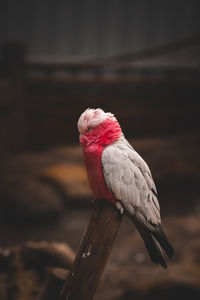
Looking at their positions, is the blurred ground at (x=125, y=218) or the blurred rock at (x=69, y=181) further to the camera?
the blurred rock at (x=69, y=181)

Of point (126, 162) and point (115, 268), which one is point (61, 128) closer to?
point (115, 268)

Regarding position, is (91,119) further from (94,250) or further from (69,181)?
(69,181)

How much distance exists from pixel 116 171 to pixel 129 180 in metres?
0.06

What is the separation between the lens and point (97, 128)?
1.12 m

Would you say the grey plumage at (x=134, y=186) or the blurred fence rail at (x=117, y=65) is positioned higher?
the blurred fence rail at (x=117, y=65)

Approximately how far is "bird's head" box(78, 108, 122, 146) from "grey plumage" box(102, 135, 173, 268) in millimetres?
33

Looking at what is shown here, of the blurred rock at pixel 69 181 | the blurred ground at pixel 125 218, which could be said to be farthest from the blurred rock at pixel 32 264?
the blurred rock at pixel 69 181

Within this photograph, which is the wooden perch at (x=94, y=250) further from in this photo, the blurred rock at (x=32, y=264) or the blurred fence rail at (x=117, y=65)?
the blurred fence rail at (x=117, y=65)

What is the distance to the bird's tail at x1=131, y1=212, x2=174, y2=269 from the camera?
45.6 inches

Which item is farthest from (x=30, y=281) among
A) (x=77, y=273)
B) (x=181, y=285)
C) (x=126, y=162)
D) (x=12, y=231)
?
(x=12, y=231)

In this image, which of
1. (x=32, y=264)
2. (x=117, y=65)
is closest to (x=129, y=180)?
(x=32, y=264)

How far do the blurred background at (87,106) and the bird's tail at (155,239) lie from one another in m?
1.21

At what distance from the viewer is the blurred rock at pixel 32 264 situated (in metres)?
1.64

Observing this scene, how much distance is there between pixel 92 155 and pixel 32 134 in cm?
311
